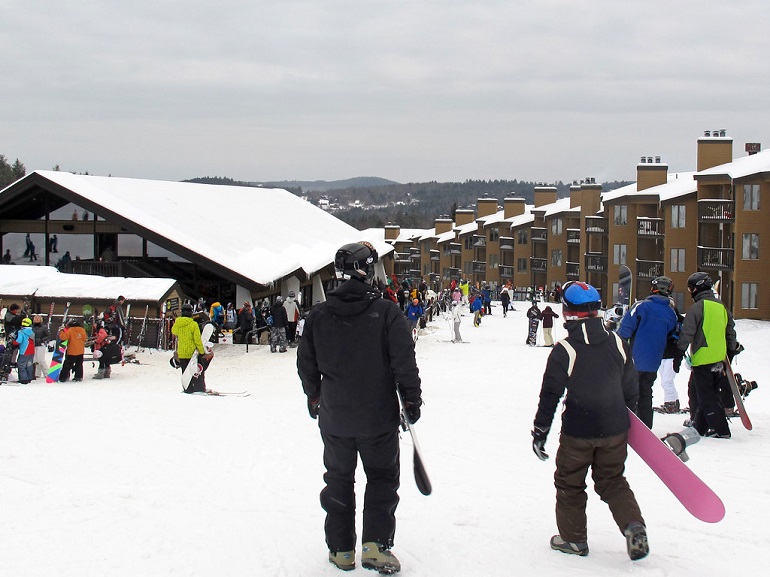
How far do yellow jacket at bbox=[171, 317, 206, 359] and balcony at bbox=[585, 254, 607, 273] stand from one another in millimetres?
49843

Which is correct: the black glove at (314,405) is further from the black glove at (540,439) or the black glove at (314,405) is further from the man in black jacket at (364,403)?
the black glove at (540,439)

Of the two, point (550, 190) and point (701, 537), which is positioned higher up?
point (550, 190)

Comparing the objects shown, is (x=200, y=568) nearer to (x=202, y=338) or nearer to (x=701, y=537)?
(x=701, y=537)

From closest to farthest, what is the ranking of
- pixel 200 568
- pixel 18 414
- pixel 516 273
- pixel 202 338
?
pixel 200 568, pixel 18 414, pixel 202 338, pixel 516 273

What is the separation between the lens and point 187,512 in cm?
639

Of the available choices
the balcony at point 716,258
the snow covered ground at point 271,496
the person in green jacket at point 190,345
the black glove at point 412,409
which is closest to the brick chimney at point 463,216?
the balcony at point 716,258

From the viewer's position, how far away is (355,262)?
5.38 meters

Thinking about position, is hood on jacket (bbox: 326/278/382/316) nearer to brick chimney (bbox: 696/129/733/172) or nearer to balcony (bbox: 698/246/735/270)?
balcony (bbox: 698/246/735/270)

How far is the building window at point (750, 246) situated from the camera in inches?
1575

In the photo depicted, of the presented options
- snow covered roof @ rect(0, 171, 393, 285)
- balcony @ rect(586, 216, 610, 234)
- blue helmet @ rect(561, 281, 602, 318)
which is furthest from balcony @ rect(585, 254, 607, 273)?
blue helmet @ rect(561, 281, 602, 318)

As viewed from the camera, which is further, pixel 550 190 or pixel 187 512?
pixel 550 190

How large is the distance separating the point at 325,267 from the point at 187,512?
30352mm

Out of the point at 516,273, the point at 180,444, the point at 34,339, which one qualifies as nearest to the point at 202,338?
the point at 34,339

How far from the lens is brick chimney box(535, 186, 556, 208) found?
8300 cm
